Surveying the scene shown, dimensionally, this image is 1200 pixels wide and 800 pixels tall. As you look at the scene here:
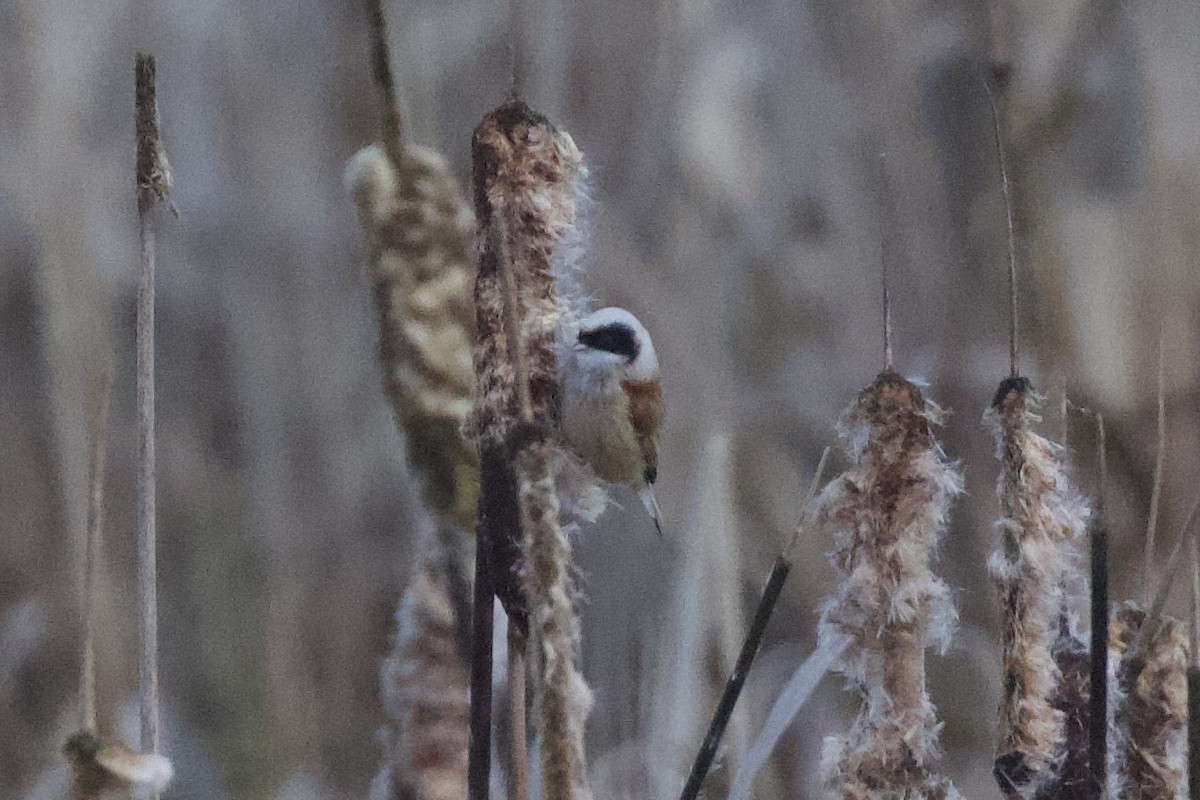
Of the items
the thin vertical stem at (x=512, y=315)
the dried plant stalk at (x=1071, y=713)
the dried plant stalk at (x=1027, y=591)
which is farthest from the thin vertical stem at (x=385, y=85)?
the dried plant stalk at (x=1071, y=713)

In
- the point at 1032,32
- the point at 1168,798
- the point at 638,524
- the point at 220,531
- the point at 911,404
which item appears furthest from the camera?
the point at 1032,32

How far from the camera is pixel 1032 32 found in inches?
46.5

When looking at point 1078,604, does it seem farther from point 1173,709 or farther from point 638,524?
point 638,524

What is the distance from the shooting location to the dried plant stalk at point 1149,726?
0.83 meters

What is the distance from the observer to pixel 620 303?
3.43 ft

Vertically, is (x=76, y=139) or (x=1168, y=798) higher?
(x=76, y=139)

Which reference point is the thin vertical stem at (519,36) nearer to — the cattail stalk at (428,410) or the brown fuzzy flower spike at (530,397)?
the cattail stalk at (428,410)

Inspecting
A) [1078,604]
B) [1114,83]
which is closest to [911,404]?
[1078,604]

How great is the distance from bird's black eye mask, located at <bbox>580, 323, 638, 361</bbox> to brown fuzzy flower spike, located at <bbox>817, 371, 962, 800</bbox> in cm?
22

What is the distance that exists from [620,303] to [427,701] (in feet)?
1.38

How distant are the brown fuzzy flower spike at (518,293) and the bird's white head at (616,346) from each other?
0.13 m

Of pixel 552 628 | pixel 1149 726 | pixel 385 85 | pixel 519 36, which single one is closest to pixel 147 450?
pixel 552 628

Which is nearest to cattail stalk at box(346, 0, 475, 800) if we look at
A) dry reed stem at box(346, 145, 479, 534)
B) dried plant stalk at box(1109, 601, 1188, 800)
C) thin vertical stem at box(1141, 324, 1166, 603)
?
dry reed stem at box(346, 145, 479, 534)

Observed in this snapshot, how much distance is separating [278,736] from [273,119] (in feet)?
1.79
